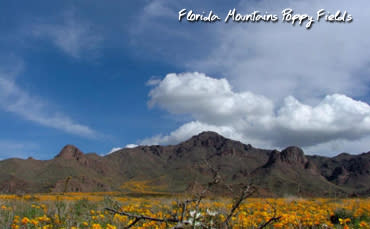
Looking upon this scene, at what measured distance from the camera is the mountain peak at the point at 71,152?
15540 cm

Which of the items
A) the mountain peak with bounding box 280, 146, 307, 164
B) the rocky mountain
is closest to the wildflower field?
the rocky mountain

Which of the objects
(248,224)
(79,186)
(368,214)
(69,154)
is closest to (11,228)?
(248,224)

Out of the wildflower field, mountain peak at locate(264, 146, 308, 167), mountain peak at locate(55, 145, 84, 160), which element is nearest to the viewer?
the wildflower field

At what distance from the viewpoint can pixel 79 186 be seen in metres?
99.8

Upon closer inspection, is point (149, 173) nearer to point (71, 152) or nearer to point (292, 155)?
point (71, 152)

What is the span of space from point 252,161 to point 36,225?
18129 centimetres

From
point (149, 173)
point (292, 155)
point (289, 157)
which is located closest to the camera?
point (289, 157)

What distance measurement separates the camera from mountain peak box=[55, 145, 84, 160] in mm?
155400

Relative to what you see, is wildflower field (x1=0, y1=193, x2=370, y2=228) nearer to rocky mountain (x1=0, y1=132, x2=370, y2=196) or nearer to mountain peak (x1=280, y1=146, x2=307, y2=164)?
rocky mountain (x1=0, y1=132, x2=370, y2=196)

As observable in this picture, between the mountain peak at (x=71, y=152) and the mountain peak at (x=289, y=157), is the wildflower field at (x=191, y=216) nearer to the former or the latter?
the mountain peak at (x=289, y=157)

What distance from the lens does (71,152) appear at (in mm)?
162500

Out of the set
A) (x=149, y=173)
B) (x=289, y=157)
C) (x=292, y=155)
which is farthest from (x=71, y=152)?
(x=292, y=155)

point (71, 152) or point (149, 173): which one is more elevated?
point (71, 152)

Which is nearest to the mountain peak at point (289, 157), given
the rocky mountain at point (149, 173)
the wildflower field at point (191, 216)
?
the rocky mountain at point (149, 173)
